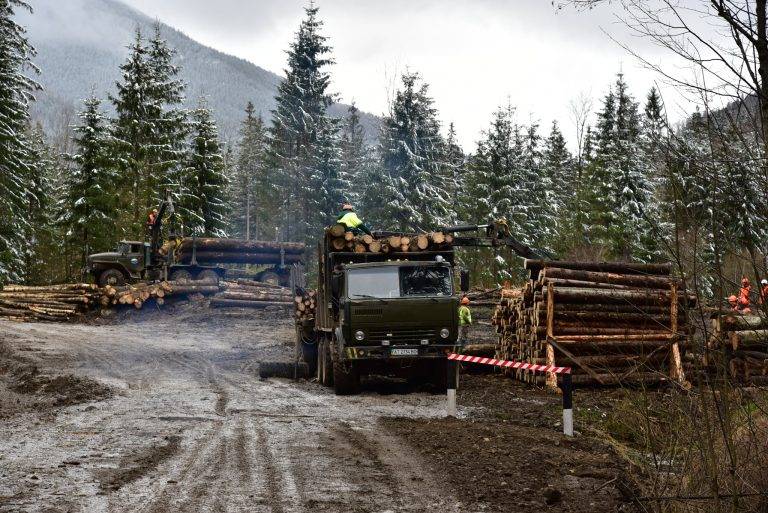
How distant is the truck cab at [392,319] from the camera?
13758 millimetres

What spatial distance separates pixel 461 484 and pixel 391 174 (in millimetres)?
34851

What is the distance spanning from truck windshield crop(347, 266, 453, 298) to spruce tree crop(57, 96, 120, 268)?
106ft

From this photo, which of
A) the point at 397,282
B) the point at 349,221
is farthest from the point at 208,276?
the point at 397,282

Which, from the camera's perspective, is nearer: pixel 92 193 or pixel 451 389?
pixel 451 389

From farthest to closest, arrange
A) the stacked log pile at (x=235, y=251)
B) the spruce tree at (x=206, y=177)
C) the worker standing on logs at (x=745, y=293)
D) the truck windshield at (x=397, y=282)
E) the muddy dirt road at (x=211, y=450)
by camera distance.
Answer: the spruce tree at (x=206, y=177) < the stacked log pile at (x=235, y=251) < the truck windshield at (x=397, y=282) < the muddy dirt road at (x=211, y=450) < the worker standing on logs at (x=745, y=293)

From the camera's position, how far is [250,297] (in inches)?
1266

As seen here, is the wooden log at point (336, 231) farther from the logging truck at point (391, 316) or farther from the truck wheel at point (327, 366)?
the truck wheel at point (327, 366)

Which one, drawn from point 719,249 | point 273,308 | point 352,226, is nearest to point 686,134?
point 719,249

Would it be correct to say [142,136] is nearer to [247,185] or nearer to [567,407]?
[247,185]

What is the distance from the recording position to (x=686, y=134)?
5094 mm

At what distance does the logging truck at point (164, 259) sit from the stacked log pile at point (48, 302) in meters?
1.87

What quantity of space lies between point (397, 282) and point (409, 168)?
27994mm

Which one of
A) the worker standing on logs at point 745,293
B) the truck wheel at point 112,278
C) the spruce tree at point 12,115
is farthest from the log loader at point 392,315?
the spruce tree at point 12,115

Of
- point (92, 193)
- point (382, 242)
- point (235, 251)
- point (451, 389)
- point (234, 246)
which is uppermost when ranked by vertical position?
point (92, 193)
